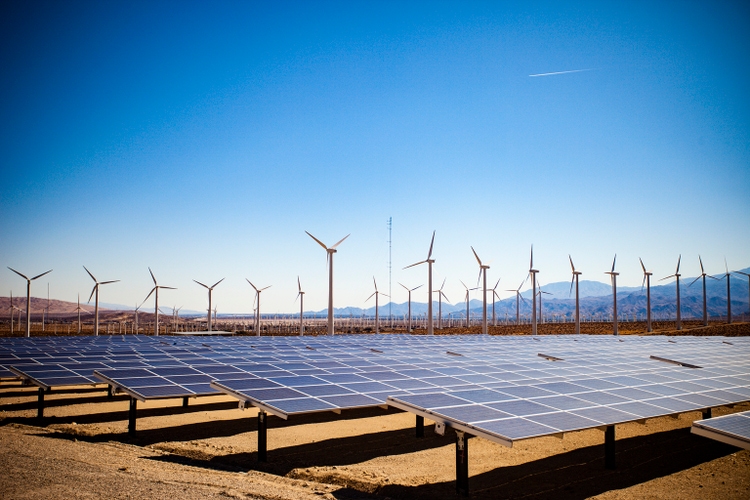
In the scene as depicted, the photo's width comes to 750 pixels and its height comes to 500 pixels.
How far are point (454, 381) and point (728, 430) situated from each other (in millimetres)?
10509

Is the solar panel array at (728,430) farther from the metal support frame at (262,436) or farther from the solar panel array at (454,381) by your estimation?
the metal support frame at (262,436)

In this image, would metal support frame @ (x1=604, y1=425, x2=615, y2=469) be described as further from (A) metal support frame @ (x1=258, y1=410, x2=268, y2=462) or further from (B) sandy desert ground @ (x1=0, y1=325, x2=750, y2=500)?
(A) metal support frame @ (x1=258, y1=410, x2=268, y2=462)

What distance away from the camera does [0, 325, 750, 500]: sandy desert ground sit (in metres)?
14.4

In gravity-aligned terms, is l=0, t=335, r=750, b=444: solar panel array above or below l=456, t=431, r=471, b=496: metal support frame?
above

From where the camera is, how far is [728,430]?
13.6 metres

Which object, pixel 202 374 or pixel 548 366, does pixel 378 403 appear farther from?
pixel 548 366

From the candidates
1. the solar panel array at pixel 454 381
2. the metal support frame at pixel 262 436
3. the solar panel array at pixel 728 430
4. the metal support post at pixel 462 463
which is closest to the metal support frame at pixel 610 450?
the solar panel array at pixel 454 381

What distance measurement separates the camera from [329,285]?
218ft

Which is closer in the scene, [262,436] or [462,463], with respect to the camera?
[462,463]

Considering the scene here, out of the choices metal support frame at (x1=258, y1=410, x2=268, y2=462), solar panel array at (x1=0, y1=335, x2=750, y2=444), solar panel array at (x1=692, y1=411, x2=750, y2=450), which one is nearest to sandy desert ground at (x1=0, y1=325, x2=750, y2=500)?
metal support frame at (x1=258, y1=410, x2=268, y2=462)

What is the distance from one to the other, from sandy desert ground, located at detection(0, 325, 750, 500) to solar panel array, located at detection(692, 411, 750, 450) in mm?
2382

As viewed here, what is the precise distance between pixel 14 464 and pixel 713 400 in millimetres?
23531

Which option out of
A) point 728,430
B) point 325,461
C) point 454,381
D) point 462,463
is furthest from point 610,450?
point 325,461

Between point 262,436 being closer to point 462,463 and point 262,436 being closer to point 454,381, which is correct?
point 462,463
